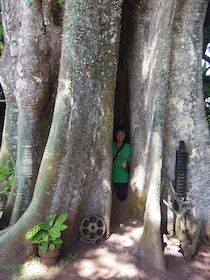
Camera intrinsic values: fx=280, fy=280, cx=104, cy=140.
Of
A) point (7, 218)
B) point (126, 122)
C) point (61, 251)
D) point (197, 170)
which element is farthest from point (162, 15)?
point (7, 218)

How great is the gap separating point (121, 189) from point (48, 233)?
1611 millimetres

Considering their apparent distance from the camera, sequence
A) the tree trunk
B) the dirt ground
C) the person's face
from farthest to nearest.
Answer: the person's face → the tree trunk → the dirt ground

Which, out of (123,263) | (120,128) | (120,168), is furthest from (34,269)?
(120,128)

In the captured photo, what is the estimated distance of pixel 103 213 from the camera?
3.96m

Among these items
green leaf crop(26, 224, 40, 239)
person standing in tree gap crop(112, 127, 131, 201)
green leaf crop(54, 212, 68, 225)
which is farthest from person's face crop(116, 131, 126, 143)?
green leaf crop(26, 224, 40, 239)

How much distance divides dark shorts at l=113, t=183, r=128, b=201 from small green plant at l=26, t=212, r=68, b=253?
136 cm

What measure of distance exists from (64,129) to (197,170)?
1.98m

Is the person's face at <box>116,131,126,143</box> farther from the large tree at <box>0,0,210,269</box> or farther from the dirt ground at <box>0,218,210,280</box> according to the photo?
the dirt ground at <box>0,218,210,280</box>

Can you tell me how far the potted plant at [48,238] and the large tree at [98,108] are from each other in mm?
190

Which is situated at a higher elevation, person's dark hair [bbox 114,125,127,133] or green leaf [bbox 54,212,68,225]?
person's dark hair [bbox 114,125,127,133]

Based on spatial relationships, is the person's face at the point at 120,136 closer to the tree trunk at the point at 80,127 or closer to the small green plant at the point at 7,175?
the tree trunk at the point at 80,127

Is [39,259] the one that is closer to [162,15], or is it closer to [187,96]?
[187,96]

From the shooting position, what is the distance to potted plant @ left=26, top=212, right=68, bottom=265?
328cm

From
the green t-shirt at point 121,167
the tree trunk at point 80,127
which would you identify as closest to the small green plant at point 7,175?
the tree trunk at point 80,127
